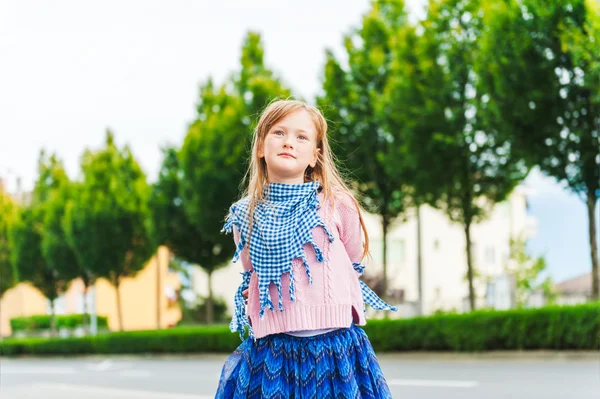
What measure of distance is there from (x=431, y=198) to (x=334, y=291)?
16.3 m

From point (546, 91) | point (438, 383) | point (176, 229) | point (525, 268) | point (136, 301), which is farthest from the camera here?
point (136, 301)

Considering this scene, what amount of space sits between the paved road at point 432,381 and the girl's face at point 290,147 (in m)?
6.43

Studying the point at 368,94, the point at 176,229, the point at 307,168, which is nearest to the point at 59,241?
the point at 176,229

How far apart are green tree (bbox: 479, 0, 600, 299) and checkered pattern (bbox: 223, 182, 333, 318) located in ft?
40.1

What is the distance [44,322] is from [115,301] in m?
5.19

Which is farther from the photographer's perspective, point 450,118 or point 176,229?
point 176,229

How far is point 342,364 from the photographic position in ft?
10.2

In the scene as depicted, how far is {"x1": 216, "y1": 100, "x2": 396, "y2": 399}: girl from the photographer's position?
10.3 feet

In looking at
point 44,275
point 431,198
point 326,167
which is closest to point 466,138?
point 431,198

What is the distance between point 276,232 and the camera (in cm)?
325

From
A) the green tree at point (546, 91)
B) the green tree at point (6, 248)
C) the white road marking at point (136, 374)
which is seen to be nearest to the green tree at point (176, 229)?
the white road marking at point (136, 374)

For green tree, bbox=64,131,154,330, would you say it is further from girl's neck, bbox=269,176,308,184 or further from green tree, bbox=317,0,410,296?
girl's neck, bbox=269,176,308,184

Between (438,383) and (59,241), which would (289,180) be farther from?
(59,241)

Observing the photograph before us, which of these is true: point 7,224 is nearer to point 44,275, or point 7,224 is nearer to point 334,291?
point 44,275
